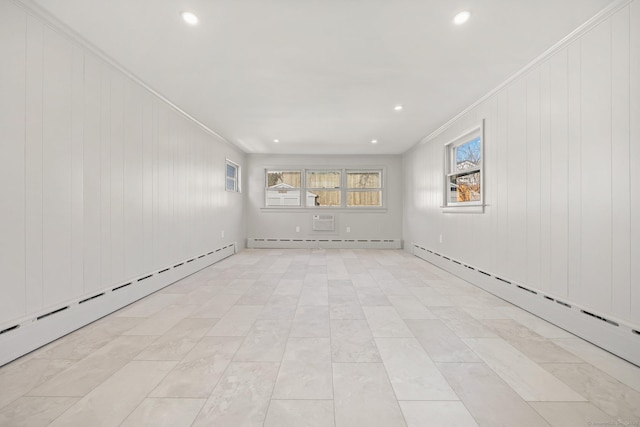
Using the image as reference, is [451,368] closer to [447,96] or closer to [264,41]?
[264,41]

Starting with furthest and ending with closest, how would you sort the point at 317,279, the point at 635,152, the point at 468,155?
the point at 468,155
the point at 317,279
the point at 635,152

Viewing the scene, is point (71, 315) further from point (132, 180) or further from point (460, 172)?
point (460, 172)

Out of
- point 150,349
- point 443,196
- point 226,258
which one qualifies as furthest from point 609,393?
point 226,258

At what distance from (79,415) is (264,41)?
2.65 meters

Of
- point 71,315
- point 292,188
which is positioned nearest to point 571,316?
point 71,315

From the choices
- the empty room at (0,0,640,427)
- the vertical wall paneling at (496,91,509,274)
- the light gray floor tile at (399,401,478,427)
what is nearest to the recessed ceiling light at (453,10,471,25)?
the empty room at (0,0,640,427)

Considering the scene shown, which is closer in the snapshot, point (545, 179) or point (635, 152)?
point (635, 152)

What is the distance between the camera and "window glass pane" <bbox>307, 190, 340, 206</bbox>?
6.97m

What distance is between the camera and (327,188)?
6965 mm

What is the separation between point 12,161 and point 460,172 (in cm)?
470

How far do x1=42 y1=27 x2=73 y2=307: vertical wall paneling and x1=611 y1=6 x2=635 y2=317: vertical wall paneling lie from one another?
397 centimetres

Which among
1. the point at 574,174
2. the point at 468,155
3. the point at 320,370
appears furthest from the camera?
the point at 468,155

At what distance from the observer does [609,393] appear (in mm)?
1392

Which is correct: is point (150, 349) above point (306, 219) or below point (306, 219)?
below
